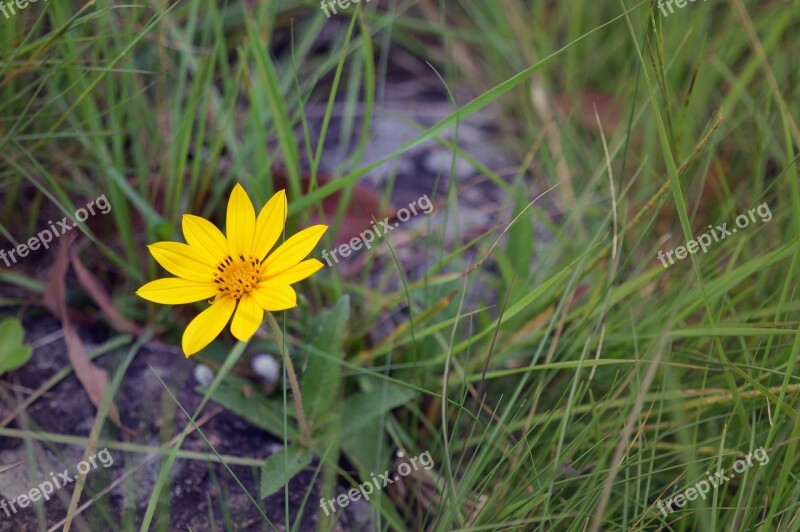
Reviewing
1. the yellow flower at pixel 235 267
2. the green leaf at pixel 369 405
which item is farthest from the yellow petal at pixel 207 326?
the green leaf at pixel 369 405

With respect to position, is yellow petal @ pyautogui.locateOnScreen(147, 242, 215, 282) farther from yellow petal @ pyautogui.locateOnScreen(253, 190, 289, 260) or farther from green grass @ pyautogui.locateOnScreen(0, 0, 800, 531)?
green grass @ pyautogui.locateOnScreen(0, 0, 800, 531)

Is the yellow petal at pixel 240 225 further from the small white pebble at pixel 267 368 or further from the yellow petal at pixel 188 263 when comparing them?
the small white pebble at pixel 267 368

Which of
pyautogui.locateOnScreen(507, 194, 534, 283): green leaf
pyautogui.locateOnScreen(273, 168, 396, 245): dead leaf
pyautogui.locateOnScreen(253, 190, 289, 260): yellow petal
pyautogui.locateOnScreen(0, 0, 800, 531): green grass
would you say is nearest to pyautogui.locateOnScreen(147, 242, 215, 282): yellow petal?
pyautogui.locateOnScreen(253, 190, 289, 260): yellow petal

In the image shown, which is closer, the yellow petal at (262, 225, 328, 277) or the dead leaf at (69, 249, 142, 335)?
the yellow petal at (262, 225, 328, 277)

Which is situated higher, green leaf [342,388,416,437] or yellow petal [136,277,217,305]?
yellow petal [136,277,217,305]

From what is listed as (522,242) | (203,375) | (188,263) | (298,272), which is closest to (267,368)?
(203,375)

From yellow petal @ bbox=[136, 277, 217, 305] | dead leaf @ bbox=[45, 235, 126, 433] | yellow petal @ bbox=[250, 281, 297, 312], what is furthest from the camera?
dead leaf @ bbox=[45, 235, 126, 433]

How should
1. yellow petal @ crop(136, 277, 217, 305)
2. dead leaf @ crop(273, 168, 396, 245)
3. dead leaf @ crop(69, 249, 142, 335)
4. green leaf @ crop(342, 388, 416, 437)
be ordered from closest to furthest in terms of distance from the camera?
1. yellow petal @ crop(136, 277, 217, 305)
2. green leaf @ crop(342, 388, 416, 437)
3. dead leaf @ crop(69, 249, 142, 335)
4. dead leaf @ crop(273, 168, 396, 245)
